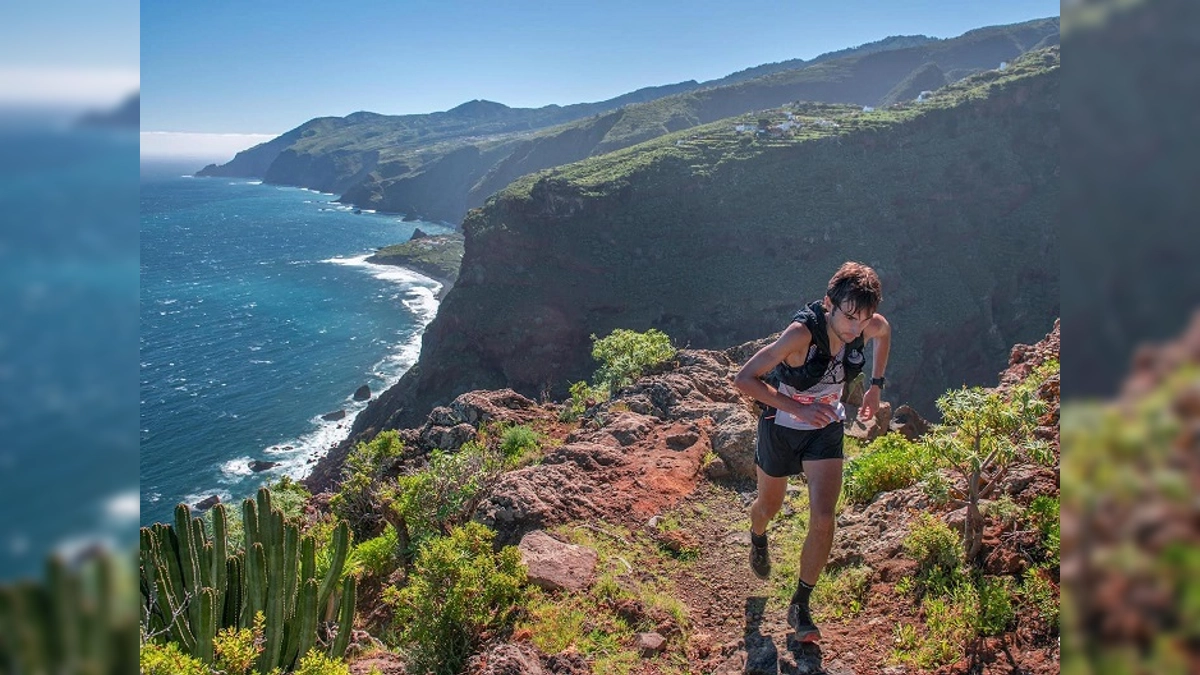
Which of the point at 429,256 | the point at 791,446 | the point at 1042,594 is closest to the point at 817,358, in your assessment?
the point at 791,446

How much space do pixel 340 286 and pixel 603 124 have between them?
52.2m

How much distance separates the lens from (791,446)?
3867mm

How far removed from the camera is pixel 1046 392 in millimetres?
5602

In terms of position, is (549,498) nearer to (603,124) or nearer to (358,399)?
(358,399)

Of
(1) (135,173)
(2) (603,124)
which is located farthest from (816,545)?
(2) (603,124)

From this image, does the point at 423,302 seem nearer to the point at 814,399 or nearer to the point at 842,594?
the point at 842,594

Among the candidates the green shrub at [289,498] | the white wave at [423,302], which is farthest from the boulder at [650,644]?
the white wave at [423,302]

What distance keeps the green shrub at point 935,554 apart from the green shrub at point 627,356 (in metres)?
7.18

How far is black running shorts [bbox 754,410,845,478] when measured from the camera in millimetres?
3756

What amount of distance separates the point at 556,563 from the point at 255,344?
5264 cm

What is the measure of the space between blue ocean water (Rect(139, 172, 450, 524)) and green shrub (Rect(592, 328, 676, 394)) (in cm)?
2348

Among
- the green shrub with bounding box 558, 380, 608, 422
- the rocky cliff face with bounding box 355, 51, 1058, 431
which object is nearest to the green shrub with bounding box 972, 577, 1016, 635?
the green shrub with bounding box 558, 380, 608, 422

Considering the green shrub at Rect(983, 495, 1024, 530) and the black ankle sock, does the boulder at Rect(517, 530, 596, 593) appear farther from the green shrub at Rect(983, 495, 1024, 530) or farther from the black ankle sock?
the green shrub at Rect(983, 495, 1024, 530)

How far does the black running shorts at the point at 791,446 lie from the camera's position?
148 inches
